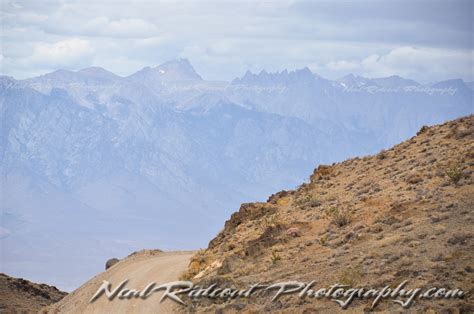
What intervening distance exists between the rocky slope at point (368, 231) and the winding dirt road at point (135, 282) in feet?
6.00

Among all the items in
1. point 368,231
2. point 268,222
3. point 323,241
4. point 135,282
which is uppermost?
point 268,222

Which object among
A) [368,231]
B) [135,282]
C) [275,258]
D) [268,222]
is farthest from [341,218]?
[135,282]

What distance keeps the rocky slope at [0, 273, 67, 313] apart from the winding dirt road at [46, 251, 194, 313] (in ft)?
14.1

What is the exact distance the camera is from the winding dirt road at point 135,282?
30.0m

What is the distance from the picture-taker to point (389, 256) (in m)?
25.1

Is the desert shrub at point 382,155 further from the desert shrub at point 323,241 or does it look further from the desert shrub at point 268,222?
the desert shrub at point 323,241

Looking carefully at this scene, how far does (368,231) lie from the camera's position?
1129 inches

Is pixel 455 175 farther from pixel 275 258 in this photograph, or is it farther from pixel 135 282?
pixel 135 282

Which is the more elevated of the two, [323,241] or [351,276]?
[323,241]

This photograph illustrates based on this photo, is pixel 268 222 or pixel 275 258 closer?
pixel 275 258

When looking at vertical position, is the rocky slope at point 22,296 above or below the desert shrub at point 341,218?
below

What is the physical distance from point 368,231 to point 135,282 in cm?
1139

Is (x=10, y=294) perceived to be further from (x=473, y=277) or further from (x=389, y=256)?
(x=473, y=277)

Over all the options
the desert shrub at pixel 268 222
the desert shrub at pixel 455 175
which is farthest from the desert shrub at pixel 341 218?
the desert shrub at pixel 455 175
